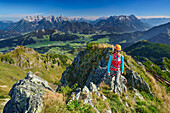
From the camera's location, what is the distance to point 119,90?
49.9 ft

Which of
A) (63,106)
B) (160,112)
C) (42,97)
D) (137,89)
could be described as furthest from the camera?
(137,89)

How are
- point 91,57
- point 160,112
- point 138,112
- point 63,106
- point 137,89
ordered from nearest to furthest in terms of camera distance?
1. point 63,106
2. point 138,112
3. point 160,112
4. point 137,89
5. point 91,57

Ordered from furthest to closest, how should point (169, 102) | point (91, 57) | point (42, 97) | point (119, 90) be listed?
point (91, 57) < point (169, 102) < point (119, 90) < point (42, 97)

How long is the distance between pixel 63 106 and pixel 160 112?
1495 centimetres

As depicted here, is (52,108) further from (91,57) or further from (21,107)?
(91,57)

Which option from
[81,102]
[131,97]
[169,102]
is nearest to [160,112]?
[131,97]

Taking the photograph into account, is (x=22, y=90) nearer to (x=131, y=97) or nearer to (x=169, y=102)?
(x=131, y=97)

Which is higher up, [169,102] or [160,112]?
[160,112]

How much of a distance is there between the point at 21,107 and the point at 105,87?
12748 mm

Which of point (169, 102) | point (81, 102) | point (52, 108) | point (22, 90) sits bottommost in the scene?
point (169, 102)

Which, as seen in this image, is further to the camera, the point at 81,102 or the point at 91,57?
the point at 91,57

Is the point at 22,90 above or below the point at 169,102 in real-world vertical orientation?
above

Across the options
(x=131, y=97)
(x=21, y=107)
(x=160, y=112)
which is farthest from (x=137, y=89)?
(x=21, y=107)

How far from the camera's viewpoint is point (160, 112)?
43.5 feet
